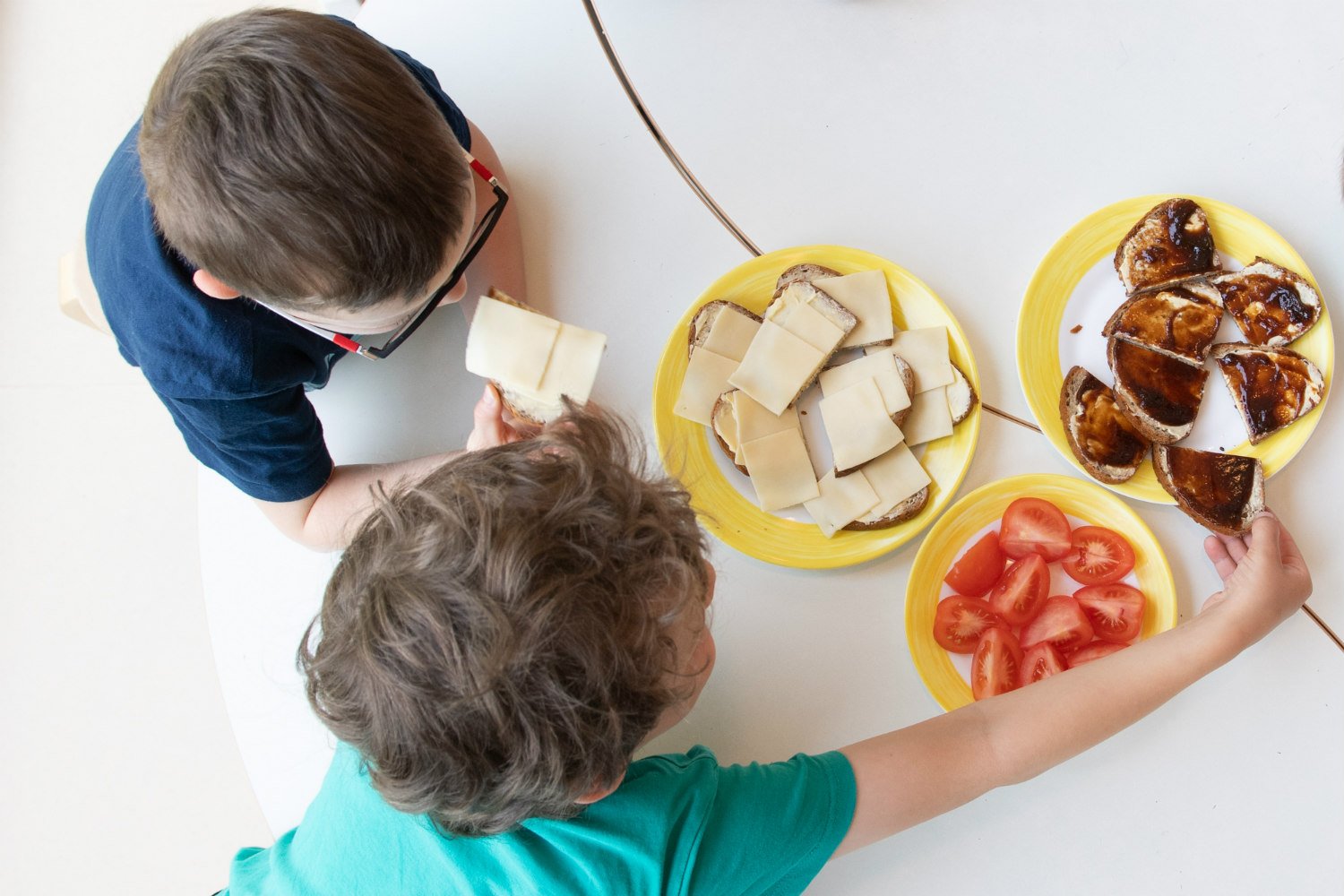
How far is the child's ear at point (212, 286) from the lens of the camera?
3.07ft

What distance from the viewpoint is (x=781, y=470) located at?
1130mm

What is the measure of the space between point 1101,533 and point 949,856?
462mm

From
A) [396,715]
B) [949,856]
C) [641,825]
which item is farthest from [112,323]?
[949,856]

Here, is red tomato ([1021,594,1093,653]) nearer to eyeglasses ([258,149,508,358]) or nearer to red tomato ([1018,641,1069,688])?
red tomato ([1018,641,1069,688])

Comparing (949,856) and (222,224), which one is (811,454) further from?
(222,224)

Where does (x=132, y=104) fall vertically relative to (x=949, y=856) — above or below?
above

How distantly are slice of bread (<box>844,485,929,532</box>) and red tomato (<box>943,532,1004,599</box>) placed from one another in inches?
3.5

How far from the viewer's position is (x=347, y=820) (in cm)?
102

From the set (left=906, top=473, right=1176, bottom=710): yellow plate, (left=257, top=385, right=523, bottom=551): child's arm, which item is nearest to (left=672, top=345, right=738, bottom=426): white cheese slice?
(left=257, top=385, right=523, bottom=551): child's arm

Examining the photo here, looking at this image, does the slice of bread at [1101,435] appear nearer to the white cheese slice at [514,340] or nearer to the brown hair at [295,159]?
the white cheese slice at [514,340]

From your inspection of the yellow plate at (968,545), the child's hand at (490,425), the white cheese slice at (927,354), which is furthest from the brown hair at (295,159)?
the yellow plate at (968,545)

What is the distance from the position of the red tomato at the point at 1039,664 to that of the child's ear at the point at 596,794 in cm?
56

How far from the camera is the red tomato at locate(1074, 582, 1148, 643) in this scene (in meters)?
1.10

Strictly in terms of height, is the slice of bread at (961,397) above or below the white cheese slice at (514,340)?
below
